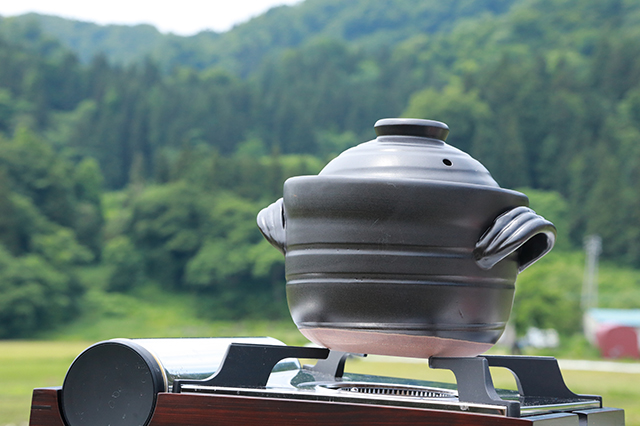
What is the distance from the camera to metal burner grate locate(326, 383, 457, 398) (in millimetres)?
1843

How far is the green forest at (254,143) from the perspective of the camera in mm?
62625

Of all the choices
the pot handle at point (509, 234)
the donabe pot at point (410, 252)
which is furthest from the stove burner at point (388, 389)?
the pot handle at point (509, 234)

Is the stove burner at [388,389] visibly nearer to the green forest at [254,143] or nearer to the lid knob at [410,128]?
the lid knob at [410,128]

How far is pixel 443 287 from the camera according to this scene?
167cm

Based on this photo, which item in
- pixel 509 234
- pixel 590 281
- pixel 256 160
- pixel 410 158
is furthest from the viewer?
pixel 256 160

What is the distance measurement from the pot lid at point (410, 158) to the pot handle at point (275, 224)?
17cm

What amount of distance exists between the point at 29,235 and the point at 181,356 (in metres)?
62.6

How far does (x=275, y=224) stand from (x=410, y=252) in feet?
1.50

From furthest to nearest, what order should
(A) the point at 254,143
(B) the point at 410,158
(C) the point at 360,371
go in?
(A) the point at 254,143
(C) the point at 360,371
(B) the point at 410,158

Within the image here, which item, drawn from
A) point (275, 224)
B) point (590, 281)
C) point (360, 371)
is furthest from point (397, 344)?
point (590, 281)

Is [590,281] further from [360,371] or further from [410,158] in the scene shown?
[410,158]

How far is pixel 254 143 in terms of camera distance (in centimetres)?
8650

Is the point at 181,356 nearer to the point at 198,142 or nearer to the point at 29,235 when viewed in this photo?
the point at 29,235

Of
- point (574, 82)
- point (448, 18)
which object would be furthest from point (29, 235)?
point (448, 18)
